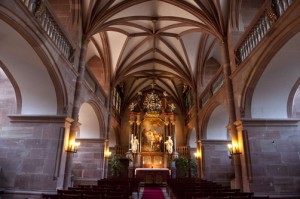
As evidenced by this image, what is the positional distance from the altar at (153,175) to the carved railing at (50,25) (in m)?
12.3

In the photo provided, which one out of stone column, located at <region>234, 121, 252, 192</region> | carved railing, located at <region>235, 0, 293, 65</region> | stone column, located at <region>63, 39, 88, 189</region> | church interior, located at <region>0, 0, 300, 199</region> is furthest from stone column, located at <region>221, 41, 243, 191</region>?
stone column, located at <region>63, 39, 88, 189</region>

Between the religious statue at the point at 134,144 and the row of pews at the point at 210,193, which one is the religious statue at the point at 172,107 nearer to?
the religious statue at the point at 134,144

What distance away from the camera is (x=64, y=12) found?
1020cm

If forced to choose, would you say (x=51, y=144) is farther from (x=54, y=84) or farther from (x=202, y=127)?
(x=202, y=127)

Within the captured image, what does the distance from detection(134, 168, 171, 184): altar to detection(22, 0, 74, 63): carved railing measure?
485 inches

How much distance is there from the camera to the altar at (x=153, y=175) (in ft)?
60.1

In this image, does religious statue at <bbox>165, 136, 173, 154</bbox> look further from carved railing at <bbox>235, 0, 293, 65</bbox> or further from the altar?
carved railing at <bbox>235, 0, 293, 65</bbox>

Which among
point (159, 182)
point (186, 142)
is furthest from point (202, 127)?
point (186, 142)

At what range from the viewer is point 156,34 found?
48.4 ft

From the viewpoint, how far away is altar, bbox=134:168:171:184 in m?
18.3

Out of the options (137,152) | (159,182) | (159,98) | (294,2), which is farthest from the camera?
(159,98)

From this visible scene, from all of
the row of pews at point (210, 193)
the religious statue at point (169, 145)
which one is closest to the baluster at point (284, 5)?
the row of pews at point (210, 193)

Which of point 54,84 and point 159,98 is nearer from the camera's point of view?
point 54,84

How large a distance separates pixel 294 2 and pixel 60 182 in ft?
30.8
